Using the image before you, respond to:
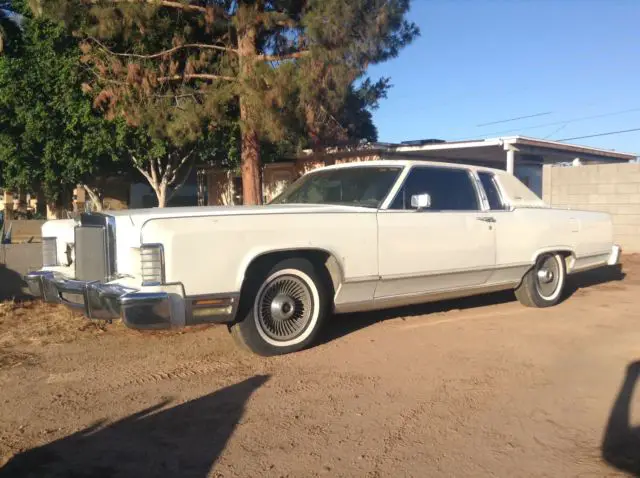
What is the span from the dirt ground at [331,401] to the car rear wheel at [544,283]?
816 millimetres

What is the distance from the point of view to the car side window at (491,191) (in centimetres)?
716

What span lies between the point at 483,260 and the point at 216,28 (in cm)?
833

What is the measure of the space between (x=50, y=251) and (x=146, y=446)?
9.93 ft

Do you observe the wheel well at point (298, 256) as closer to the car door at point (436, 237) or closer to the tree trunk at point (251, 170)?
the car door at point (436, 237)

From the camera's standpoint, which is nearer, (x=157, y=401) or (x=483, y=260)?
(x=157, y=401)

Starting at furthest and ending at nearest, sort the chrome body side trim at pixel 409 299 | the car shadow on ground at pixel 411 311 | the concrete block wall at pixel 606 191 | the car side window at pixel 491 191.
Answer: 1. the concrete block wall at pixel 606 191
2. the car side window at pixel 491 191
3. the car shadow on ground at pixel 411 311
4. the chrome body side trim at pixel 409 299

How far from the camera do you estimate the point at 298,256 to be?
5.45 m

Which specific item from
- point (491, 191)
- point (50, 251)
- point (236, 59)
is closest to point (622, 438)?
point (491, 191)

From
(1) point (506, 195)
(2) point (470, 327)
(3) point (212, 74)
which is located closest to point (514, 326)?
(2) point (470, 327)

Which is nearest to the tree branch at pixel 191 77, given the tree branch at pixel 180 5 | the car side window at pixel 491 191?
the tree branch at pixel 180 5

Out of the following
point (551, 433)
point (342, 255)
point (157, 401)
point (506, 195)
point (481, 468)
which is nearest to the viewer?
point (481, 468)

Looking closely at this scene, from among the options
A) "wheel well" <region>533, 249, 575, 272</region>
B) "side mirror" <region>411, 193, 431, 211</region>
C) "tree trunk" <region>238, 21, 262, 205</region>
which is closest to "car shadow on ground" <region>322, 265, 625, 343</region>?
"wheel well" <region>533, 249, 575, 272</region>

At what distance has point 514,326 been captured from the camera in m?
6.71

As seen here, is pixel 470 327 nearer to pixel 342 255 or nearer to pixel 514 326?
pixel 514 326
